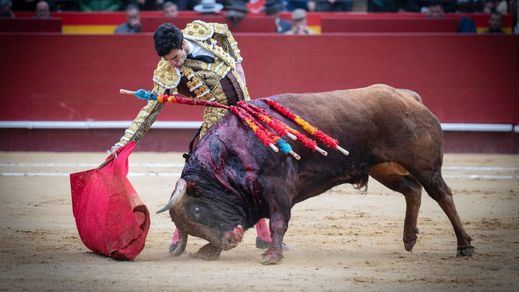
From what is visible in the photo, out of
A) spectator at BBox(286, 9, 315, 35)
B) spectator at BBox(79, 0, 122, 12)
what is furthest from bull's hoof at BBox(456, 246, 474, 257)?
spectator at BBox(79, 0, 122, 12)

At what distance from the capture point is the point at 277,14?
10195 mm

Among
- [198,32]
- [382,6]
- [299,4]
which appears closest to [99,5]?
[299,4]

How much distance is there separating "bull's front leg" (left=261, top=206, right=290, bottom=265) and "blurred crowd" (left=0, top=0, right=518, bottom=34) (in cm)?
521

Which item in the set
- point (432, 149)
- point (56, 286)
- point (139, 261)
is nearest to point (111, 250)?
point (139, 261)

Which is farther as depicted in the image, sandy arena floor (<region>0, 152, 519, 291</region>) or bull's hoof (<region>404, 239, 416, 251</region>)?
bull's hoof (<region>404, 239, 416, 251</region>)

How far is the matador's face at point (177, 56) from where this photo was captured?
472 centimetres

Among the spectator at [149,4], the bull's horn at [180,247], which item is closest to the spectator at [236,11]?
the spectator at [149,4]

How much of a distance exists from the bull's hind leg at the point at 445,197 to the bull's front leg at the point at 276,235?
2.51ft

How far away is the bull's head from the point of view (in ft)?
15.4

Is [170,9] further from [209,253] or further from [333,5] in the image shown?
[209,253]

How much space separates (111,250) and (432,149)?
164cm

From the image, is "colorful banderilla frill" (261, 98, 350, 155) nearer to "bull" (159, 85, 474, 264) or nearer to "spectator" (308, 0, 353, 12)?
"bull" (159, 85, 474, 264)

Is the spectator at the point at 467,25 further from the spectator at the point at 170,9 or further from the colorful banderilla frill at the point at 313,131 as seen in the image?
the colorful banderilla frill at the point at 313,131

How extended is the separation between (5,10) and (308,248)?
6.22 m
